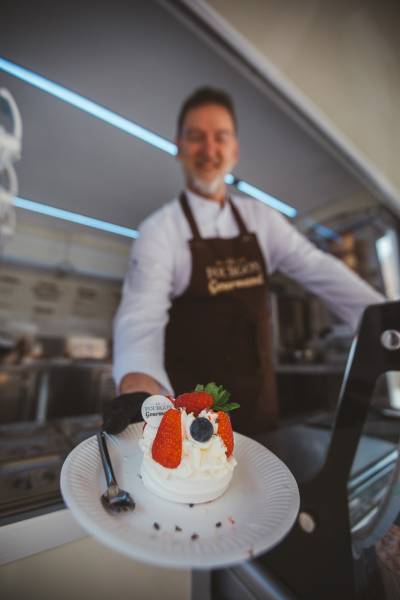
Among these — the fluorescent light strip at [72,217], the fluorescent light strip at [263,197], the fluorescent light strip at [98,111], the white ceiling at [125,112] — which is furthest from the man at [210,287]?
the fluorescent light strip at [72,217]

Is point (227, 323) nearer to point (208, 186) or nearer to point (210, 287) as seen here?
point (210, 287)

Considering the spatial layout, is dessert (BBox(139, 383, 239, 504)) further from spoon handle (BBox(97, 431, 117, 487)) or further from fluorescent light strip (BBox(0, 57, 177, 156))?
fluorescent light strip (BBox(0, 57, 177, 156))

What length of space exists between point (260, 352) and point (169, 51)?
145cm


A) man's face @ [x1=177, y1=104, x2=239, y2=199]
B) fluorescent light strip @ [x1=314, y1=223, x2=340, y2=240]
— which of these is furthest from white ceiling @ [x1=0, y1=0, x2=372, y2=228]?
man's face @ [x1=177, y1=104, x2=239, y2=199]

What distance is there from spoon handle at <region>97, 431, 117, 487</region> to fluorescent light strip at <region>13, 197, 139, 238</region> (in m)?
1.87

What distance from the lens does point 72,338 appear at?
400 centimetres

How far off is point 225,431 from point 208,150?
98 cm

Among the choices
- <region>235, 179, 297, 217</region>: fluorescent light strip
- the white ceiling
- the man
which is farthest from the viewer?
<region>235, 179, 297, 217</region>: fluorescent light strip

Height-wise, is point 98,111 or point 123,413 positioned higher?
point 98,111

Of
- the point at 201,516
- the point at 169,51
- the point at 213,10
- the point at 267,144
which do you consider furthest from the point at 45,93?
the point at 201,516

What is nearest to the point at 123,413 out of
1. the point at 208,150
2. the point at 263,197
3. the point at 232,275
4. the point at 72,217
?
the point at 232,275

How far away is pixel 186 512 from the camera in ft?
0.81

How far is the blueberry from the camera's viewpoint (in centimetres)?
28

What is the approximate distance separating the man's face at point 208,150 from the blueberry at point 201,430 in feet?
2.82
